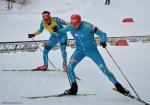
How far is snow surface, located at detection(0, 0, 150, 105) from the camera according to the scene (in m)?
7.95

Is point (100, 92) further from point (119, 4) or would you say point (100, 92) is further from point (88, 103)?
point (119, 4)

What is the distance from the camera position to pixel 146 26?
58.3 feet

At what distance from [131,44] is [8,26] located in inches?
252

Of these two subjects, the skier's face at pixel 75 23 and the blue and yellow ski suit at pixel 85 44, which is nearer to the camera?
the skier's face at pixel 75 23

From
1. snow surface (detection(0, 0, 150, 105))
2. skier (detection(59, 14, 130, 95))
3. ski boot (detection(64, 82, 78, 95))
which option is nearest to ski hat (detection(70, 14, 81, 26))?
skier (detection(59, 14, 130, 95))

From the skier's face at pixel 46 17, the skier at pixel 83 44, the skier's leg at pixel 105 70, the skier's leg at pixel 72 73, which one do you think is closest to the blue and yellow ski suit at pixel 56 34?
the skier's face at pixel 46 17

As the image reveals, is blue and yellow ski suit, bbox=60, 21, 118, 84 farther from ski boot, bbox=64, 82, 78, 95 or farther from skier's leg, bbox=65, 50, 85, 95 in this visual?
ski boot, bbox=64, 82, 78, 95

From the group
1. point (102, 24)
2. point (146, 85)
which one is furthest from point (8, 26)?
point (146, 85)

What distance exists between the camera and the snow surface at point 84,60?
26.1ft

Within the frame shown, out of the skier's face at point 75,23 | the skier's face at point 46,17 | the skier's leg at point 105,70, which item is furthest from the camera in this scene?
the skier's face at point 46,17

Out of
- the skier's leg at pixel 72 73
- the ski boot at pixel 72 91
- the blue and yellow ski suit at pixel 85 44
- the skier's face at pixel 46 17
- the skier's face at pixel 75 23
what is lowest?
the ski boot at pixel 72 91

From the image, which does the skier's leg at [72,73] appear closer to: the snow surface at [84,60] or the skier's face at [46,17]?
the snow surface at [84,60]

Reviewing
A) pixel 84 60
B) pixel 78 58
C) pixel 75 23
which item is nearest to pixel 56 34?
pixel 78 58

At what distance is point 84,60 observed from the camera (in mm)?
12477
